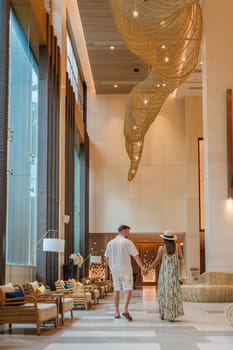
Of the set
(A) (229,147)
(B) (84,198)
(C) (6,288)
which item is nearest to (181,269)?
(C) (6,288)

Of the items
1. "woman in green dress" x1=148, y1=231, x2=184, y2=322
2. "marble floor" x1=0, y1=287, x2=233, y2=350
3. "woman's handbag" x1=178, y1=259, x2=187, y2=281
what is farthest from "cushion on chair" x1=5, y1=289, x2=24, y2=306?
"woman's handbag" x1=178, y1=259, x2=187, y2=281

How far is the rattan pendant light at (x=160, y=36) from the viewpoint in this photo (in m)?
7.12

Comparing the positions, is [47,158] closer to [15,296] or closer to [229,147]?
[229,147]

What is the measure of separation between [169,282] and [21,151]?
5474 millimetres

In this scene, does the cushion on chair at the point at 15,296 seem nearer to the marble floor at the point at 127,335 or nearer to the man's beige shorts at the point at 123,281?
the marble floor at the point at 127,335

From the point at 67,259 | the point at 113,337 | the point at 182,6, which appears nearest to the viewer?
the point at 182,6

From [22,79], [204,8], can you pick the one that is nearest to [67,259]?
[22,79]

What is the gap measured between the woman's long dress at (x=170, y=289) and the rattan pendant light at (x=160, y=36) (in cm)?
306

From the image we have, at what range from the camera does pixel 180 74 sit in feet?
32.4

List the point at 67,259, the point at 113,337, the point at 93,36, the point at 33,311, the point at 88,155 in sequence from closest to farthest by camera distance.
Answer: the point at 113,337 < the point at 33,311 < the point at 67,259 < the point at 93,36 < the point at 88,155

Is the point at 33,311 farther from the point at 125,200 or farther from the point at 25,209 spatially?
the point at 125,200

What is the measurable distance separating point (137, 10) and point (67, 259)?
1277 centimetres

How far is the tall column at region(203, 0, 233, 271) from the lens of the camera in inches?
631

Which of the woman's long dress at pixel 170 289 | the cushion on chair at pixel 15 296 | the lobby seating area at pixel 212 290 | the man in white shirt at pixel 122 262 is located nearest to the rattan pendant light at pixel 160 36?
the man in white shirt at pixel 122 262
